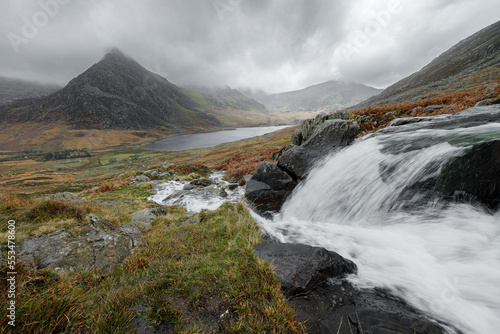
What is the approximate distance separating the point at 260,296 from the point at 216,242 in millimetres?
2629

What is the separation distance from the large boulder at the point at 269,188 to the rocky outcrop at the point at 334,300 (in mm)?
5584

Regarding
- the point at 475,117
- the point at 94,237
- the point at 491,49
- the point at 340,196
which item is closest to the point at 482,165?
the point at 340,196

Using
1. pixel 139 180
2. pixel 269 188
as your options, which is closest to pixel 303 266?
pixel 269 188

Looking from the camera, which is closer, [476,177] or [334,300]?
[334,300]

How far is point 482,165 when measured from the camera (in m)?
5.09

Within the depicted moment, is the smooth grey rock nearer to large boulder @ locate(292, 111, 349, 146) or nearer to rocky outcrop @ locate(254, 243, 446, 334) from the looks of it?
rocky outcrop @ locate(254, 243, 446, 334)

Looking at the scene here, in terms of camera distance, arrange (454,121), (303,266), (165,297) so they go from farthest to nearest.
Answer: (454,121) < (303,266) < (165,297)

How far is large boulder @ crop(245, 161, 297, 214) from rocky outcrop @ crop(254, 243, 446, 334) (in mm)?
5584

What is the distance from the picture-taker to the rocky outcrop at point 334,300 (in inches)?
112

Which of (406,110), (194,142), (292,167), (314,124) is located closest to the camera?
(292,167)

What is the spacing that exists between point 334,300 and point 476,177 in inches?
222

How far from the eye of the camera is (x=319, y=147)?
1171cm

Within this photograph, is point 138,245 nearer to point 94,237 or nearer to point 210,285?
point 94,237

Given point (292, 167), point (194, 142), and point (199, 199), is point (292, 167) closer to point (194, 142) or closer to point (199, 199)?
point (199, 199)
